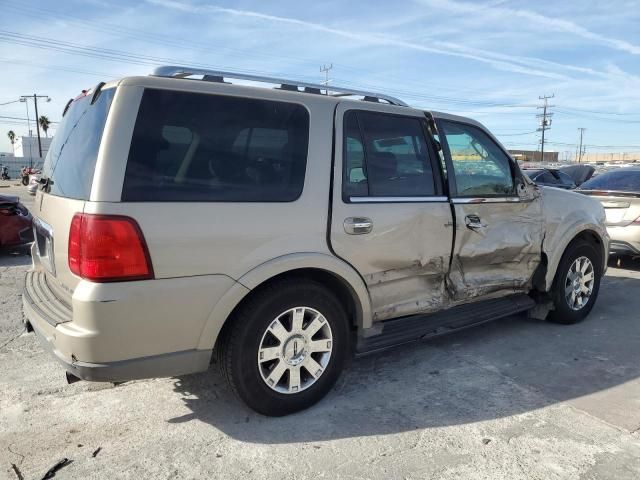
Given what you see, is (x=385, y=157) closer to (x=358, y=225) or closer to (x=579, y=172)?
(x=358, y=225)

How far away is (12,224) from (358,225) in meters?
6.79

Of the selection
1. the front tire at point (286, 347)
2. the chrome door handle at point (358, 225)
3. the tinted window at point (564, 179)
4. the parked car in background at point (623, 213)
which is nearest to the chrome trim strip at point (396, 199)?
the chrome door handle at point (358, 225)

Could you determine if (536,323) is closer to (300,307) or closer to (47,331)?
(300,307)

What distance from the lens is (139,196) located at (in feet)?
8.45

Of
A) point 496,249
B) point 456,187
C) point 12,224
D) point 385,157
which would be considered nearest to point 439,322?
point 496,249

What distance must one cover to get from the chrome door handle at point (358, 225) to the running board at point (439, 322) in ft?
2.41

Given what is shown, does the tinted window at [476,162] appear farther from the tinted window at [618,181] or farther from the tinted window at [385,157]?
the tinted window at [618,181]

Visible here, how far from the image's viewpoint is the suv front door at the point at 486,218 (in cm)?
394

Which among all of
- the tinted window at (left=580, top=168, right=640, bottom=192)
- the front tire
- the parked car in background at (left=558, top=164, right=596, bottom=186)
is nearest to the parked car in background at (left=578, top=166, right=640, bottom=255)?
the tinted window at (left=580, top=168, right=640, bottom=192)

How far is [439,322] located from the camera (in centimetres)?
392

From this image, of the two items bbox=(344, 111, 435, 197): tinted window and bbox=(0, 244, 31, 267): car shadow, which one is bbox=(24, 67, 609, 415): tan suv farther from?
bbox=(0, 244, 31, 267): car shadow

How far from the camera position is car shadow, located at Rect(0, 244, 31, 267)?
786cm

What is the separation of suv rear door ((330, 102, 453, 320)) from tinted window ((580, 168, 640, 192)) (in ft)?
18.0

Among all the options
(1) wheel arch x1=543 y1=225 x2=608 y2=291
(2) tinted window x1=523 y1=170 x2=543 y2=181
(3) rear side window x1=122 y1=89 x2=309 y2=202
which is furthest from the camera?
(2) tinted window x1=523 y1=170 x2=543 y2=181
